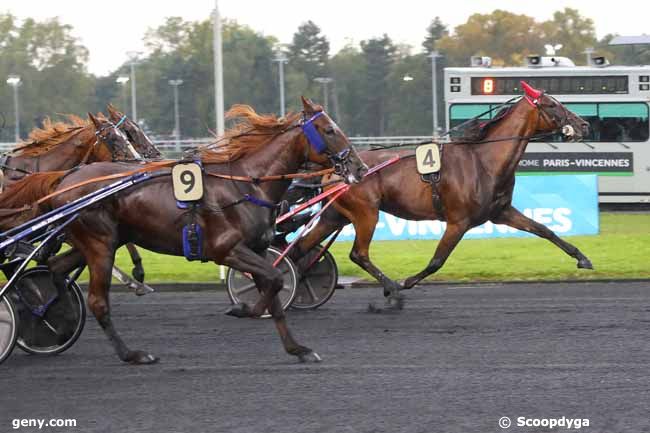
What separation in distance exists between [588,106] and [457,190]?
587 inches

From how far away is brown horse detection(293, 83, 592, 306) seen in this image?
35.2 ft

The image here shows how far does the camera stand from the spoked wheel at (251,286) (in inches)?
402

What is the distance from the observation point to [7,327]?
7910 millimetres

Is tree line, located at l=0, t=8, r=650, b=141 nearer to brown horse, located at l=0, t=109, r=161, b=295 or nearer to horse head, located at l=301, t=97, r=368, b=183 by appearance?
brown horse, located at l=0, t=109, r=161, b=295

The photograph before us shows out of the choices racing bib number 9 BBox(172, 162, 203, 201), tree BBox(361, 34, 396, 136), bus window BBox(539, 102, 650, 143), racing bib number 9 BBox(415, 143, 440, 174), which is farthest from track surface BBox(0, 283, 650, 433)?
tree BBox(361, 34, 396, 136)

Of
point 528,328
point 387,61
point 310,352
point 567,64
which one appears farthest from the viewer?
point 387,61

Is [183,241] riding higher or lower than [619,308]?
higher

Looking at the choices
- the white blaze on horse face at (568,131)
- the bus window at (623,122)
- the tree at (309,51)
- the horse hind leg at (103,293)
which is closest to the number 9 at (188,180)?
the horse hind leg at (103,293)

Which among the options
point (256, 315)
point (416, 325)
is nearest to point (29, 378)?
point (256, 315)

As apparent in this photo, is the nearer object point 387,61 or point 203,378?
point 203,378

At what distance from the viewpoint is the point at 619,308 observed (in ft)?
33.9

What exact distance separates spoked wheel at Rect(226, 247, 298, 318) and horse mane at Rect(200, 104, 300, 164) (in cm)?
201

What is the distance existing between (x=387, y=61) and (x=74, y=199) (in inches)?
2575

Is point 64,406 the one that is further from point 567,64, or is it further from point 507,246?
point 567,64
